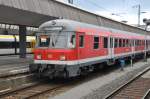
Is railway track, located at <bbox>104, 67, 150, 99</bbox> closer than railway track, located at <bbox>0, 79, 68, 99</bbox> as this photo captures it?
Yes

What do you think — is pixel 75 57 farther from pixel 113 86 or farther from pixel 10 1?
pixel 10 1

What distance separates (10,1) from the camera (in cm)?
1820

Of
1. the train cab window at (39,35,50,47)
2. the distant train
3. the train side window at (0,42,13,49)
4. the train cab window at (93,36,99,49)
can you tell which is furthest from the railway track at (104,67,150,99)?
the train side window at (0,42,13,49)

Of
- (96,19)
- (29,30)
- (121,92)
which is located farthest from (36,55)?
(29,30)

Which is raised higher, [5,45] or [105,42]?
[105,42]

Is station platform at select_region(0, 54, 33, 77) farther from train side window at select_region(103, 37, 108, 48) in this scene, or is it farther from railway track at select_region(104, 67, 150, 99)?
railway track at select_region(104, 67, 150, 99)

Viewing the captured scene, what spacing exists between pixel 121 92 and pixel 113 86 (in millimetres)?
1749

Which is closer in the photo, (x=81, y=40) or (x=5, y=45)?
(x=81, y=40)

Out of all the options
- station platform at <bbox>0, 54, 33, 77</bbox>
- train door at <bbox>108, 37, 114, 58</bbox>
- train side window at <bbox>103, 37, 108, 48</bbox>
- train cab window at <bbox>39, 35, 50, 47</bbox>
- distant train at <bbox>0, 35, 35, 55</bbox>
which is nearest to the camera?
train cab window at <bbox>39, 35, 50, 47</bbox>

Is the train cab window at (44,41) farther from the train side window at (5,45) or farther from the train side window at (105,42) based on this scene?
the train side window at (5,45)

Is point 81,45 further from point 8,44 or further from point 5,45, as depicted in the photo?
point 8,44

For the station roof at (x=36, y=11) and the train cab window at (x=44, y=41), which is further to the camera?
the station roof at (x=36, y=11)

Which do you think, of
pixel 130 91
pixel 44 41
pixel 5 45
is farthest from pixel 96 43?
pixel 5 45

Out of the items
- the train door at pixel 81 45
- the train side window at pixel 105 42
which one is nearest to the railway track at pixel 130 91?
the train door at pixel 81 45
